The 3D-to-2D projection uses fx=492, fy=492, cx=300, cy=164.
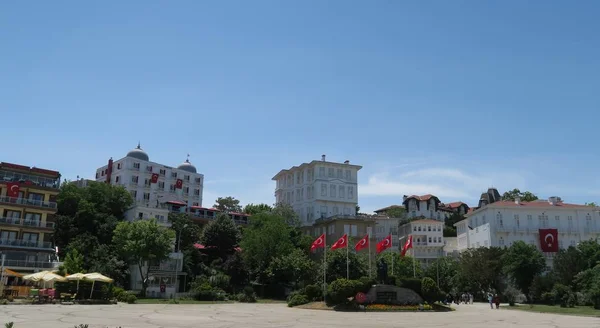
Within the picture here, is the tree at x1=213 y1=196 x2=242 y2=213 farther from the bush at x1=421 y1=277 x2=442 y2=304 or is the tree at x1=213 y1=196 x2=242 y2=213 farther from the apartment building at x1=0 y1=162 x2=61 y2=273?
the bush at x1=421 y1=277 x2=442 y2=304

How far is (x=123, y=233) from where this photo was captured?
2488 inches

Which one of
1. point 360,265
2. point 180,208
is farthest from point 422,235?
point 180,208

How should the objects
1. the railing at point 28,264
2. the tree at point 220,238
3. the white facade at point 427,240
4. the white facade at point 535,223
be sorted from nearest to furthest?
1. the railing at point 28,264
2. the tree at point 220,238
3. the white facade at point 535,223
4. the white facade at point 427,240

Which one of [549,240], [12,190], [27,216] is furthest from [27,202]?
[549,240]

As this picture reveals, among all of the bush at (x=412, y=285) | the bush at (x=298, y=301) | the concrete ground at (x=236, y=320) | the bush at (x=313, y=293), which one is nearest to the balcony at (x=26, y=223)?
the concrete ground at (x=236, y=320)

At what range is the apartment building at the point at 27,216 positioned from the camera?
61.9 meters

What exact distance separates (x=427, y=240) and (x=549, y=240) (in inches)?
946

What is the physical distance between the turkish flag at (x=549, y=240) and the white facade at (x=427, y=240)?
22.0 metres

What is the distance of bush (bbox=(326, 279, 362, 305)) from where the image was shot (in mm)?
42688

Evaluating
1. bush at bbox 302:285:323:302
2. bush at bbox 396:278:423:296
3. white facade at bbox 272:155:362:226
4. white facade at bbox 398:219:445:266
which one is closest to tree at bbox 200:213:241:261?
white facade at bbox 272:155:362:226

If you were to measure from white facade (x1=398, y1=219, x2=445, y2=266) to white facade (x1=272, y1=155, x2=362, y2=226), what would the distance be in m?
13.8

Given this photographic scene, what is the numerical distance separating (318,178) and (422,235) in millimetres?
24223

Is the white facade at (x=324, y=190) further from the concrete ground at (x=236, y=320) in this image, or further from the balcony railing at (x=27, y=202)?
the concrete ground at (x=236, y=320)

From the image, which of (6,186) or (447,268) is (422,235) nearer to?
(447,268)
